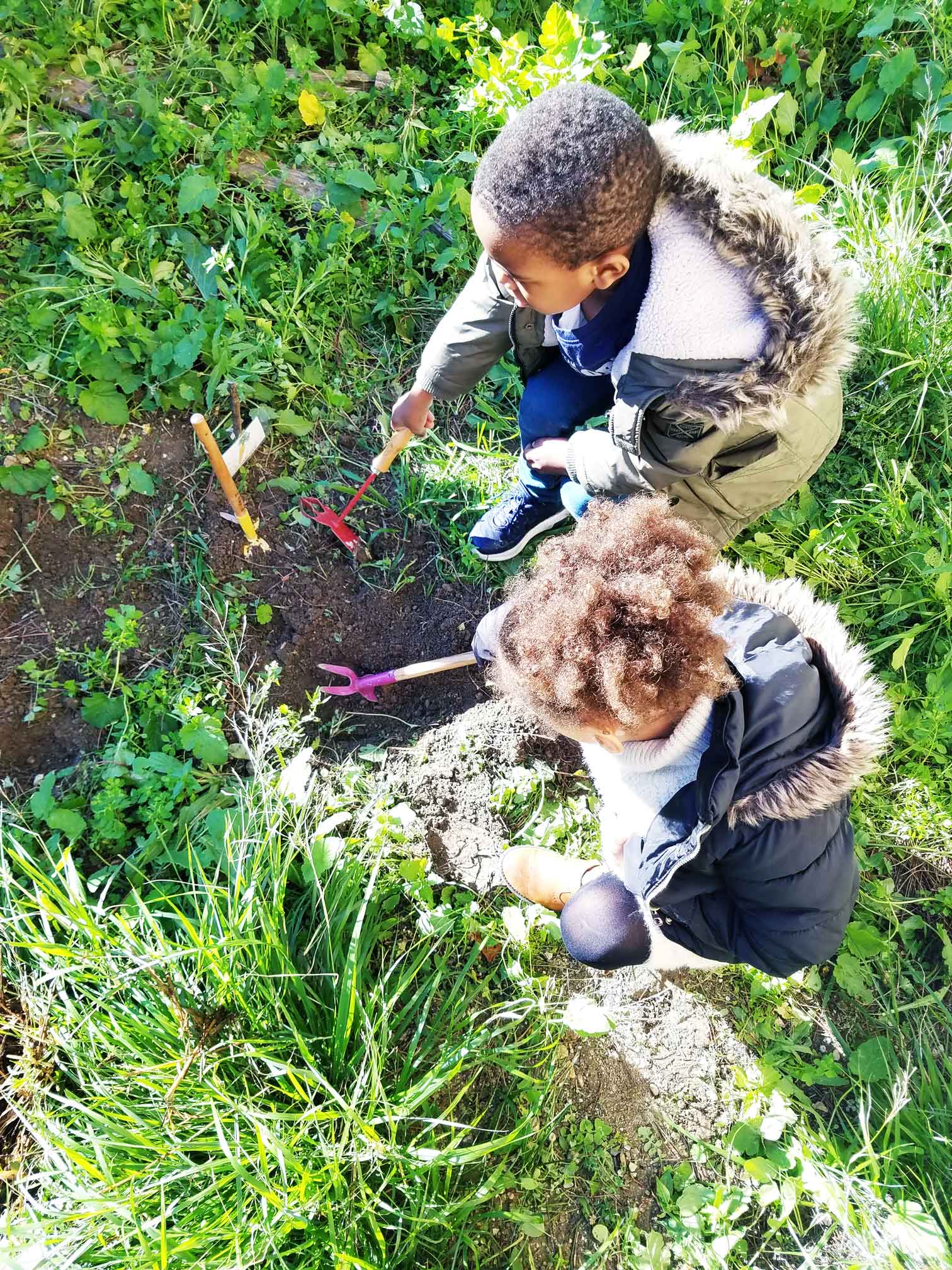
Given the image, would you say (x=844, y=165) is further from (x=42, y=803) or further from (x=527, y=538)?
(x=42, y=803)

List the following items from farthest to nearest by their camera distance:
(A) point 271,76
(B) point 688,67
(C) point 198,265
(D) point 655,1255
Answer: (B) point 688,67 → (A) point 271,76 → (C) point 198,265 → (D) point 655,1255

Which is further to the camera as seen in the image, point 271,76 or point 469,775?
point 271,76

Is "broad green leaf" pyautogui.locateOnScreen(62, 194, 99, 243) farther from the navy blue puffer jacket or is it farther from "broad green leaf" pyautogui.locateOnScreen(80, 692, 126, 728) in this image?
the navy blue puffer jacket

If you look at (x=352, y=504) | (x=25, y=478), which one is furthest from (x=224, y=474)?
(x=25, y=478)

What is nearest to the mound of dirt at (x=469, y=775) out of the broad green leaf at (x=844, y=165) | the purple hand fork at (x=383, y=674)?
the purple hand fork at (x=383, y=674)

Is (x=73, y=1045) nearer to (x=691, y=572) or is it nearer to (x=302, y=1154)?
(x=302, y=1154)

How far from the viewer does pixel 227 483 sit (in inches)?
81.8

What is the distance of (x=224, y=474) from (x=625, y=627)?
1.22 meters

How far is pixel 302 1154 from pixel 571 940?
27.6 inches

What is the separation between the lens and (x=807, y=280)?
1.59 metres

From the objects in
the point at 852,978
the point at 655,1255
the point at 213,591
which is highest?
the point at 213,591

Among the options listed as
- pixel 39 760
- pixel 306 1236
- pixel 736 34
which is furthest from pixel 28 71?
pixel 306 1236

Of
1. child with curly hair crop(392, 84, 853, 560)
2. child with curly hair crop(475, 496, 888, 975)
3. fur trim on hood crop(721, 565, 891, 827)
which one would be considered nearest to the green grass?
child with curly hair crop(475, 496, 888, 975)

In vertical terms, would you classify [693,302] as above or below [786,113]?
below
